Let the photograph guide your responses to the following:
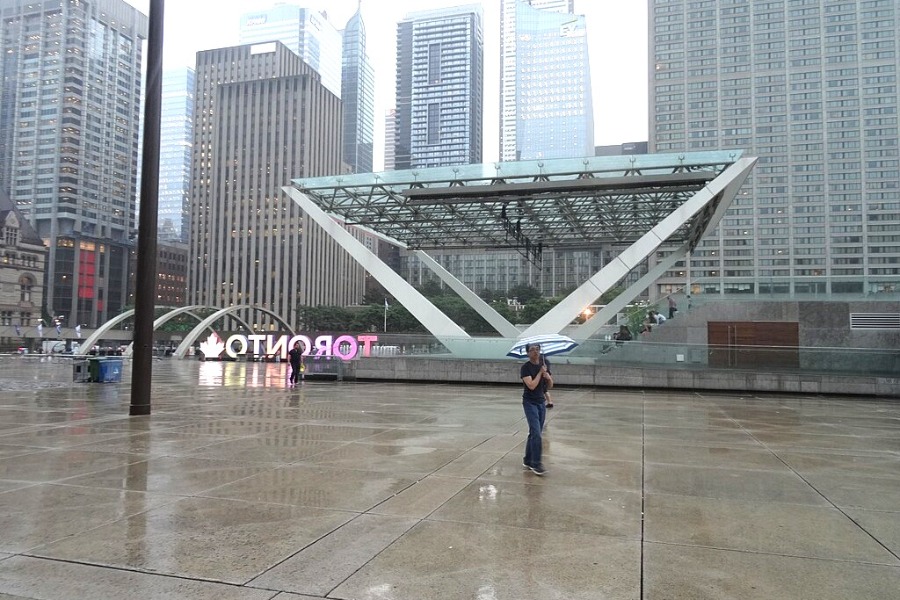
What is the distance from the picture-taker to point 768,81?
13138cm

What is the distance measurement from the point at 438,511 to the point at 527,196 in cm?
2337

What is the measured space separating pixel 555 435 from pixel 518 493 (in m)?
4.43

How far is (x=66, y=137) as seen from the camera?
140m

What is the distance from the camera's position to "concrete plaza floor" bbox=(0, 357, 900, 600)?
4.29m

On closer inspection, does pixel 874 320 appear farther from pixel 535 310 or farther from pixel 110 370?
pixel 535 310

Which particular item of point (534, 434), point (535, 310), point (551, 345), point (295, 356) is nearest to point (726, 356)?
point (551, 345)

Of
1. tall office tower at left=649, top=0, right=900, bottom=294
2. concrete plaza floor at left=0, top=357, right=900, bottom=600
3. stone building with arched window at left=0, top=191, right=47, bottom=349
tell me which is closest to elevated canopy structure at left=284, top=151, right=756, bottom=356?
concrete plaza floor at left=0, top=357, right=900, bottom=600

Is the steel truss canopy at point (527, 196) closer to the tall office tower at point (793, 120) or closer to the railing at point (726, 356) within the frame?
the railing at point (726, 356)

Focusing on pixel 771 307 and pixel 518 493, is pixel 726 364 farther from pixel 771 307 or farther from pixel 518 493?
pixel 518 493

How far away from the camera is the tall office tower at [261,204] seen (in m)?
139

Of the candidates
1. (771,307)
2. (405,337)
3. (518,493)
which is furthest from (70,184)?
(518,493)

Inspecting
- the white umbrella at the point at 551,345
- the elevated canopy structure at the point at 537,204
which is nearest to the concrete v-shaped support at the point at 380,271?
the elevated canopy structure at the point at 537,204

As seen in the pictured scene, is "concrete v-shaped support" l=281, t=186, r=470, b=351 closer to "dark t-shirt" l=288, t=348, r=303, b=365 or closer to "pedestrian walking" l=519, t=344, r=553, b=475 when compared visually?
"dark t-shirt" l=288, t=348, r=303, b=365

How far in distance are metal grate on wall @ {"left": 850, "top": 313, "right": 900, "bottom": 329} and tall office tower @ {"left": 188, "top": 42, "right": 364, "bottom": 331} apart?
399 feet
